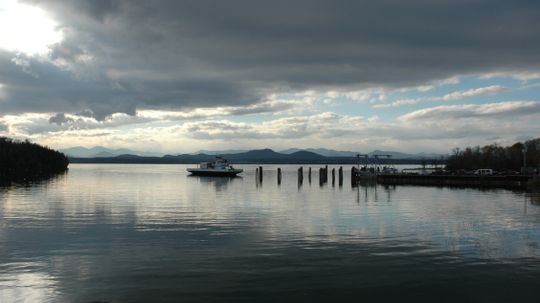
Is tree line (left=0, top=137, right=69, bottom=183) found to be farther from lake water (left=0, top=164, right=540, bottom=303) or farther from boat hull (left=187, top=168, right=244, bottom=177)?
lake water (left=0, top=164, right=540, bottom=303)

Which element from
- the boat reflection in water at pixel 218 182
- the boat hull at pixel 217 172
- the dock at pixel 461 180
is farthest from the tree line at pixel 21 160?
the dock at pixel 461 180

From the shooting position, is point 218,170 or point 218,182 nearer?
point 218,182

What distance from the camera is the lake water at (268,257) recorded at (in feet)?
62.2

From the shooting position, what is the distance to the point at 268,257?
25.2 m

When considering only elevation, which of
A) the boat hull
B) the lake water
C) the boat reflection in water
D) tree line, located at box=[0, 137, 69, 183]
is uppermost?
tree line, located at box=[0, 137, 69, 183]

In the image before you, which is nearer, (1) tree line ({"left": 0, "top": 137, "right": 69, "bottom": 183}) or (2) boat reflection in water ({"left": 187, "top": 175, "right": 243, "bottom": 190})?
(2) boat reflection in water ({"left": 187, "top": 175, "right": 243, "bottom": 190})

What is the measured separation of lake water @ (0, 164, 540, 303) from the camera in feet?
62.2

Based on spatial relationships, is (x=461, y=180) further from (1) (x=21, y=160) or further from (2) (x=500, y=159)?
(1) (x=21, y=160)

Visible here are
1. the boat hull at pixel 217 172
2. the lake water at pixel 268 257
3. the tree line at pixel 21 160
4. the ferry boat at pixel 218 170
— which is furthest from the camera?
the tree line at pixel 21 160

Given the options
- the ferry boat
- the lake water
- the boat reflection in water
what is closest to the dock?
the boat reflection in water

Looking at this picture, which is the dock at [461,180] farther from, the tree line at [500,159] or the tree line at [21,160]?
the tree line at [21,160]

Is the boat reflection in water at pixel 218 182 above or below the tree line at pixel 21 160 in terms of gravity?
below

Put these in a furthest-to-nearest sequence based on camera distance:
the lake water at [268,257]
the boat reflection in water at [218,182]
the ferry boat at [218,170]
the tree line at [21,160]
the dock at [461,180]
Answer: the tree line at [21,160] → the ferry boat at [218,170] → the dock at [461,180] → the boat reflection in water at [218,182] → the lake water at [268,257]

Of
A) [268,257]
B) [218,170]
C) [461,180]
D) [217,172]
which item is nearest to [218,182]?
[217,172]
